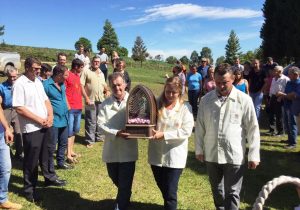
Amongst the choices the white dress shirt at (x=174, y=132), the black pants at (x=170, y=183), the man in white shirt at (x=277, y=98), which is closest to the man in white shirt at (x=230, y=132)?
the white dress shirt at (x=174, y=132)

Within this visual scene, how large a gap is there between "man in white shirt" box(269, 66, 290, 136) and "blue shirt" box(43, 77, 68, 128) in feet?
19.3

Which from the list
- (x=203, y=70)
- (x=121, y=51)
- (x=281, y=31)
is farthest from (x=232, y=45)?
(x=203, y=70)

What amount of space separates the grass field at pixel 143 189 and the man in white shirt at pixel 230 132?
1355mm

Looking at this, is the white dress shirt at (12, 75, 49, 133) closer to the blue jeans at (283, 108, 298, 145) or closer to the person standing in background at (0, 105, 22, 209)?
the person standing in background at (0, 105, 22, 209)

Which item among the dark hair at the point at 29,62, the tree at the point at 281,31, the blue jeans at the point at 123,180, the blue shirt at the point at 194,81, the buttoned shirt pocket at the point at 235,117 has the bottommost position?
the blue jeans at the point at 123,180

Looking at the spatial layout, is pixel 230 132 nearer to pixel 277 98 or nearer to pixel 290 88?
pixel 290 88

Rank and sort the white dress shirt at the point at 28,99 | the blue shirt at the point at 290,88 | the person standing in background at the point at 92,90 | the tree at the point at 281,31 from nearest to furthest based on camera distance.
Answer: the white dress shirt at the point at 28,99, the person standing in background at the point at 92,90, the blue shirt at the point at 290,88, the tree at the point at 281,31

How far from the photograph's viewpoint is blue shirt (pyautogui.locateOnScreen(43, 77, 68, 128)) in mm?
6488

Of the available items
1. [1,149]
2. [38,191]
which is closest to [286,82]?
[38,191]

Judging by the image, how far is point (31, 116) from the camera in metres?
5.30

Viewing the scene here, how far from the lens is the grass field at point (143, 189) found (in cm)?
569

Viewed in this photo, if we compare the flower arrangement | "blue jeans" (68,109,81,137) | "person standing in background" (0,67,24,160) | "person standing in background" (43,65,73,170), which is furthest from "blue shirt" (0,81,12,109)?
the flower arrangement

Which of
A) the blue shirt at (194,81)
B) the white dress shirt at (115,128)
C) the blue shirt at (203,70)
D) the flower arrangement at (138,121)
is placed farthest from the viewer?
the blue shirt at (203,70)

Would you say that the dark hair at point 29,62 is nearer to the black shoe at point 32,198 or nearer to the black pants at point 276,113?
the black shoe at point 32,198
